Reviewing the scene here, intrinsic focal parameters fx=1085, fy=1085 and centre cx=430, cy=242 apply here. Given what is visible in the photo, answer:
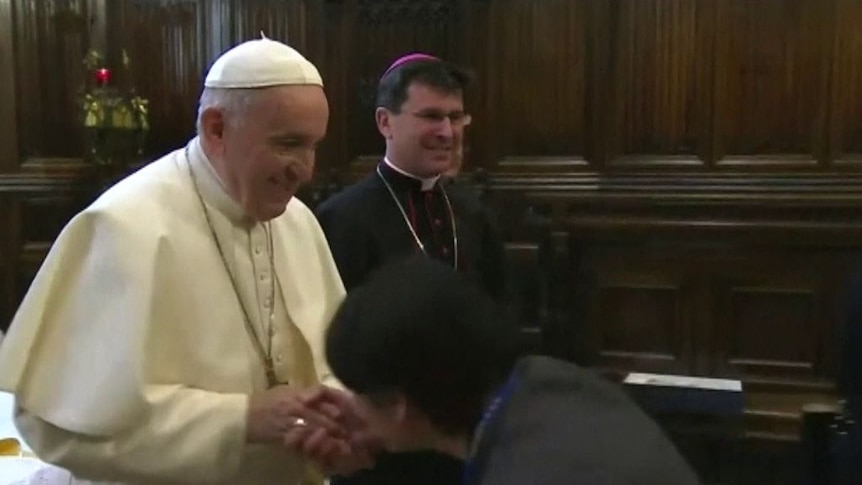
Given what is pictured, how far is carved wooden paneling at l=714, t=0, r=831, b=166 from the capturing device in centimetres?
568

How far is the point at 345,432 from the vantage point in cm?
197

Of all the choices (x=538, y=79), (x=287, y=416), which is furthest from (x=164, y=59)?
(x=287, y=416)

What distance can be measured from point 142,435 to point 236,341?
29 centimetres

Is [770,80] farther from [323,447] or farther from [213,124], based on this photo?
[323,447]

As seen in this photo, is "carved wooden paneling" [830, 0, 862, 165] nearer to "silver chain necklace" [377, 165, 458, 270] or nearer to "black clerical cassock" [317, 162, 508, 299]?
"black clerical cassock" [317, 162, 508, 299]

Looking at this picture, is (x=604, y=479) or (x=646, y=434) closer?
(x=604, y=479)

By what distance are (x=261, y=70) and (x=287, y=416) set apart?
2.25ft

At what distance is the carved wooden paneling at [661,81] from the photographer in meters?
5.86

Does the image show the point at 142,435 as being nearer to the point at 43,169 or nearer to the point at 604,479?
the point at 604,479

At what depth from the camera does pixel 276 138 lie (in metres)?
2.12

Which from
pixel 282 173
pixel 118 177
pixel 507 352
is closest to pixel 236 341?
pixel 282 173

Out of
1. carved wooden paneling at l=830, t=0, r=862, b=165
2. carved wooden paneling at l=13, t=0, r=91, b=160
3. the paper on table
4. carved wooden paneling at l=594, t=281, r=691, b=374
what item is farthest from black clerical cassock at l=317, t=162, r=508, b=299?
carved wooden paneling at l=13, t=0, r=91, b=160

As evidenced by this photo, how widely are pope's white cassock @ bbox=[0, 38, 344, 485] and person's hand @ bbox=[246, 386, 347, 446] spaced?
0.09 ft

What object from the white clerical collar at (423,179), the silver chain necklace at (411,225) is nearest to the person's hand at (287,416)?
the silver chain necklace at (411,225)
